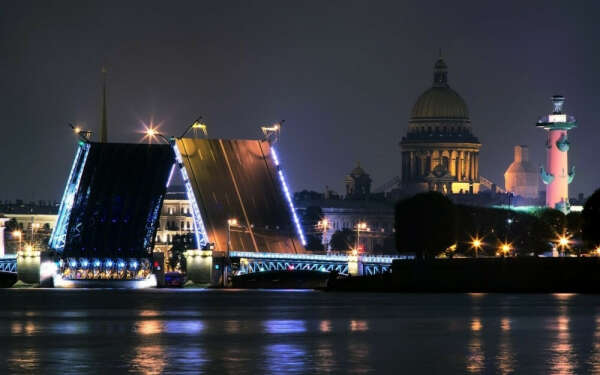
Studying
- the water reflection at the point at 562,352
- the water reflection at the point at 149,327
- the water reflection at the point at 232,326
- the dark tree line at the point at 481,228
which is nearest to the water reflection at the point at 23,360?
the water reflection at the point at 149,327

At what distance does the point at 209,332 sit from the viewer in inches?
1767

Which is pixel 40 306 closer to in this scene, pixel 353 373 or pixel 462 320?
pixel 462 320

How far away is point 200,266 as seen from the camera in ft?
367

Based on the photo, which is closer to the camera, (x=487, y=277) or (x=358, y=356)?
(x=358, y=356)

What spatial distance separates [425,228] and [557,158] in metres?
38.6

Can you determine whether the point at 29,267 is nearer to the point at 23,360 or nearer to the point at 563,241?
the point at 563,241

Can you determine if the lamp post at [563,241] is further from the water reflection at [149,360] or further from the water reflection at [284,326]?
the water reflection at [149,360]

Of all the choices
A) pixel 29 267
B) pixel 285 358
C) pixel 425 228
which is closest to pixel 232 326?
pixel 285 358

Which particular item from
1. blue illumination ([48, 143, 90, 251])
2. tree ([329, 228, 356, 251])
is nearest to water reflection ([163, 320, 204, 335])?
blue illumination ([48, 143, 90, 251])

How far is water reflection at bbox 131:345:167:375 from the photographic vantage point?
3375 cm

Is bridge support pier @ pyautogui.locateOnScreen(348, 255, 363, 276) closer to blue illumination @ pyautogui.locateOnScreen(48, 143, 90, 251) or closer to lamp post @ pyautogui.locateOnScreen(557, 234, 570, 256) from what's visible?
lamp post @ pyautogui.locateOnScreen(557, 234, 570, 256)

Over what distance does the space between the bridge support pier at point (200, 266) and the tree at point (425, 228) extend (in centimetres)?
1241

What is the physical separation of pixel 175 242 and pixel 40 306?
93.3 metres

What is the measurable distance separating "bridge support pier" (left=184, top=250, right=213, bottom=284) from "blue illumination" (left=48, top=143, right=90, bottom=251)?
7.66m
